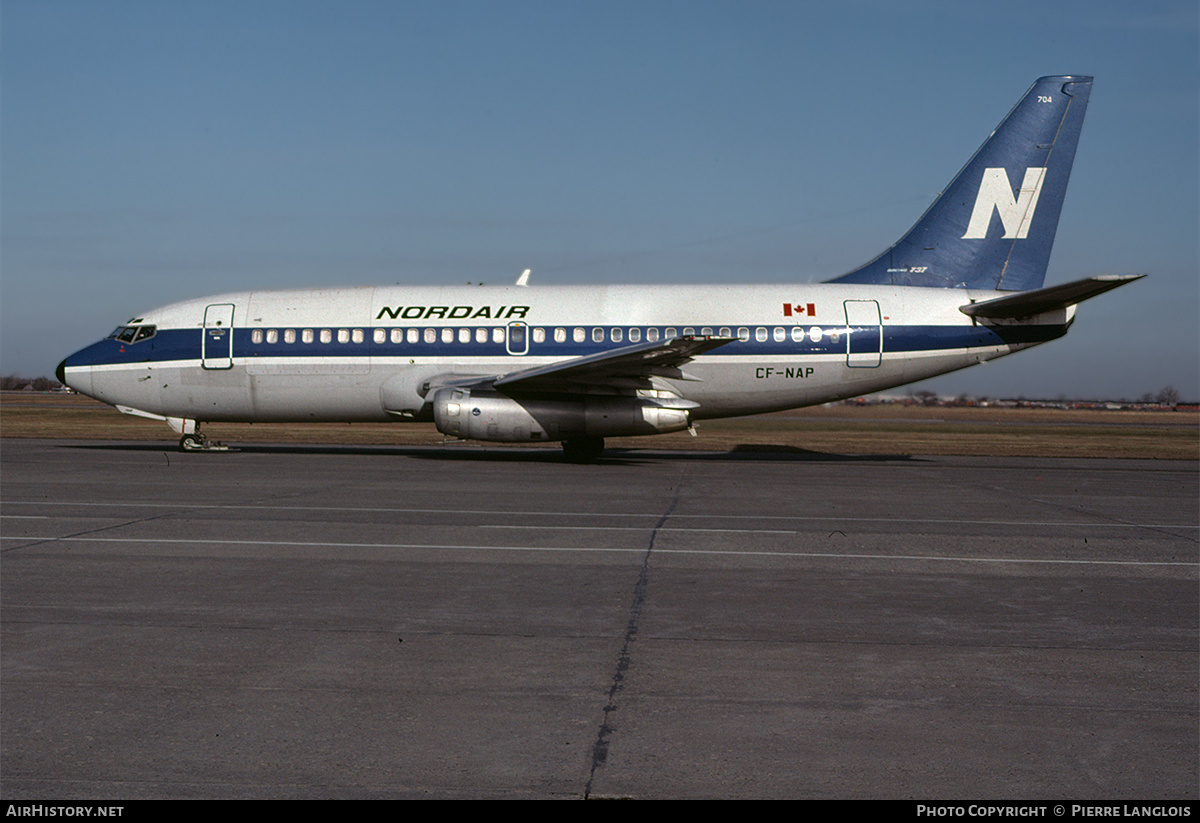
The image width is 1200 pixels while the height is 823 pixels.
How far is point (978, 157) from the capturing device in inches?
947

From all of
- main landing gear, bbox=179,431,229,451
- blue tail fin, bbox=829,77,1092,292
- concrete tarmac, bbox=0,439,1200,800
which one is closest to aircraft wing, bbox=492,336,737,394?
blue tail fin, bbox=829,77,1092,292

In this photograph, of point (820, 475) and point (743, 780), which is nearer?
point (743, 780)

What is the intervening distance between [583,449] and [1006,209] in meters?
11.8

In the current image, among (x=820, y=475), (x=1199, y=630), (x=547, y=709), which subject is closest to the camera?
(x=547, y=709)

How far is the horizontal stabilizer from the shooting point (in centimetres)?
2005

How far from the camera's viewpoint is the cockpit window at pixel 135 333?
979 inches

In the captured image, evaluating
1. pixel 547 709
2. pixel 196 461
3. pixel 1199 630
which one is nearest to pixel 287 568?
pixel 547 709

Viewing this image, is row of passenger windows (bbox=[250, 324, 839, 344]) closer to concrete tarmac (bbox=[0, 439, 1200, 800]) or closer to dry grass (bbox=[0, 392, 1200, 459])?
dry grass (bbox=[0, 392, 1200, 459])

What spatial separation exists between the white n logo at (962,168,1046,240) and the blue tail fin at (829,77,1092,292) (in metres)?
0.02

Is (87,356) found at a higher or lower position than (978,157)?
lower

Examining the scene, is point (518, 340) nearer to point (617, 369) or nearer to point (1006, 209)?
point (617, 369)

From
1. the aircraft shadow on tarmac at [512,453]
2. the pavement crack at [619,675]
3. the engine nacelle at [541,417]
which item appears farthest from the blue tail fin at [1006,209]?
the pavement crack at [619,675]

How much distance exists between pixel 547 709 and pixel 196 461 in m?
18.9
